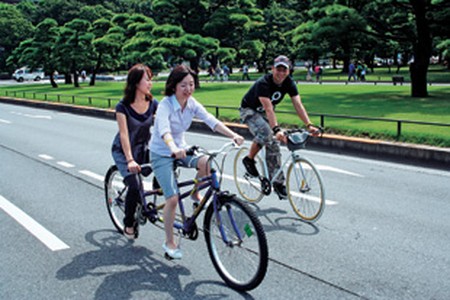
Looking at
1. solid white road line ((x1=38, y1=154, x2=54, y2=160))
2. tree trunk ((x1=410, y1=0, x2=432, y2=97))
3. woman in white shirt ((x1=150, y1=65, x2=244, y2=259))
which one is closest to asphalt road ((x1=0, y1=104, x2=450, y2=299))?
woman in white shirt ((x1=150, y1=65, x2=244, y2=259))

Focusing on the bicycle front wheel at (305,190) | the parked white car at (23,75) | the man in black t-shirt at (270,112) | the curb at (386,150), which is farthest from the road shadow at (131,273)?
the parked white car at (23,75)

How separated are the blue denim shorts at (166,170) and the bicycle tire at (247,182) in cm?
237

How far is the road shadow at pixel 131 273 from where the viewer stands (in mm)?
4137

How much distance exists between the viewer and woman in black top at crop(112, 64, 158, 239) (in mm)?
4793

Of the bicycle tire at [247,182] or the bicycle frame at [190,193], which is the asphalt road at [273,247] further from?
the bicycle frame at [190,193]

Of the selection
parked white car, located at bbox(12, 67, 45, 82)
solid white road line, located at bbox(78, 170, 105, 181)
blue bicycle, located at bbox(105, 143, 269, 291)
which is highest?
parked white car, located at bbox(12, 67, 45, 82)

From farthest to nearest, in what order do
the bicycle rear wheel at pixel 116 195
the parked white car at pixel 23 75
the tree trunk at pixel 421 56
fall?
the parked white car at pixel 23 75 → the tree trunk at pixel 421 56 → the bicycle rear wheel at pixel 116 195

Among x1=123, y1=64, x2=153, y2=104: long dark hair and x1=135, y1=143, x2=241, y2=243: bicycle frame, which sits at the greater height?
x1=123, y1=64, x2=153, y2=104: long dark hair

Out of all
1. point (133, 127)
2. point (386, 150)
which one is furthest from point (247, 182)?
point (386, 150)

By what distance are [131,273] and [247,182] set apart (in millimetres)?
2847

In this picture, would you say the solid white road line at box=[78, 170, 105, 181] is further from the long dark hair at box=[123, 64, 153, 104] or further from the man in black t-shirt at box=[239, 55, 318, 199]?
the long dark hair at box=[123, 64, 153, 104]

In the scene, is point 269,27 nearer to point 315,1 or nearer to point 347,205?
point 315,1

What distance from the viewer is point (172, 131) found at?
15.2 ft

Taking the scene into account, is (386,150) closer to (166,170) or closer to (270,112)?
(270,112)
